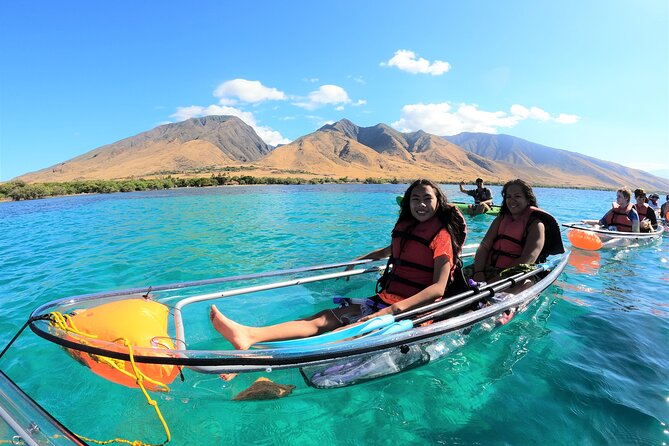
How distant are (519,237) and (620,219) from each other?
839 cm

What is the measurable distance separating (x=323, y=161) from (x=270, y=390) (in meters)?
126

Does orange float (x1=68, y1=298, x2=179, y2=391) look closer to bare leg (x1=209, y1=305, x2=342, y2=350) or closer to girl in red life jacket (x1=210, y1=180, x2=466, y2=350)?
bare leg (x1=209, y1=305, x2=342, y2=350)

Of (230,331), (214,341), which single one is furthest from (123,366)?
(214,341)

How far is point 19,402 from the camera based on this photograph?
2514 mm

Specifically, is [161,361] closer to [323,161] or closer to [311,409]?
[311,409]

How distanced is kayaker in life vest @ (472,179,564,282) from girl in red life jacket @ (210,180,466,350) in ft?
6.69

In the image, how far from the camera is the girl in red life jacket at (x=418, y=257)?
12.5 feet

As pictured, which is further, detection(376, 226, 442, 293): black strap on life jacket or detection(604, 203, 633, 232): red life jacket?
detection(604, 203, 633, 232): red life jacket

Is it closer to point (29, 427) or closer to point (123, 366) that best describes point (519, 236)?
point (123, 366)

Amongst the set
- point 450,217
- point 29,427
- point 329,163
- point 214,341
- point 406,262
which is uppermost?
point 329,163

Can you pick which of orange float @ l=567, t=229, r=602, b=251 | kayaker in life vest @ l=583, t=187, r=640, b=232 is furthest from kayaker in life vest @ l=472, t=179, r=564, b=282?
kayaker in life vest @ l=583, t=187, r=640, b=232

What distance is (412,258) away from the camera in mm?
4172

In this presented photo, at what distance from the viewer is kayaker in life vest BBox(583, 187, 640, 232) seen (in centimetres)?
1059

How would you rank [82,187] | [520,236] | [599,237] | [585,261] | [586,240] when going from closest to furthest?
[520,236] < [585,261] < [586,240] < [599,237] < [82,187]
